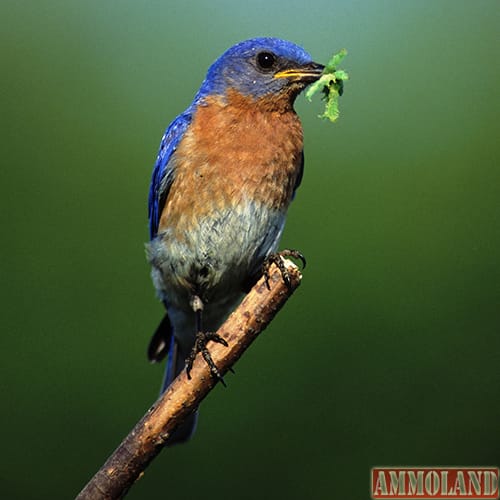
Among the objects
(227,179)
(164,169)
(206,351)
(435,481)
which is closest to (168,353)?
(164,169)

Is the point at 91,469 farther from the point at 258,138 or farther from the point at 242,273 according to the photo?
the point at 258,138

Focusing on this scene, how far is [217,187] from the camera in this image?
14.3 ft

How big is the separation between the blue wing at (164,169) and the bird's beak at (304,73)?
63cm

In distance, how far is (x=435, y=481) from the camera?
4652 mm

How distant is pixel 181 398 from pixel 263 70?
2160 mm

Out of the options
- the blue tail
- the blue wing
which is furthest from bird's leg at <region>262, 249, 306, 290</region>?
the blue tail

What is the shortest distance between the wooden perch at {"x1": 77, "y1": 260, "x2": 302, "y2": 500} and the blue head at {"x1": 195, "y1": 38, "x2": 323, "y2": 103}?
1.34m

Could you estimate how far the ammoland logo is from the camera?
4566mm

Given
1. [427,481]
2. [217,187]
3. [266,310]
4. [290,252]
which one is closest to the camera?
[266,310]

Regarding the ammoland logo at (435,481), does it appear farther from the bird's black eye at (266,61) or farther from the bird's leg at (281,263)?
the bird's black eye at (266,61)

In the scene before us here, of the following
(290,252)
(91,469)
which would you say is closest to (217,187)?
(290,252)

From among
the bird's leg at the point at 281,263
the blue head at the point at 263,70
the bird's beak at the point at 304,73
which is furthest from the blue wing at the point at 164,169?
the bird's leg at the point at 281,263

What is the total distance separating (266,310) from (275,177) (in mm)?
1120

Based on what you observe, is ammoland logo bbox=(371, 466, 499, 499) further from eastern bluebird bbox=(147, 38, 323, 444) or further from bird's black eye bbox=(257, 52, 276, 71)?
bird's black eye bbox=(257, 52, 276, 71)
